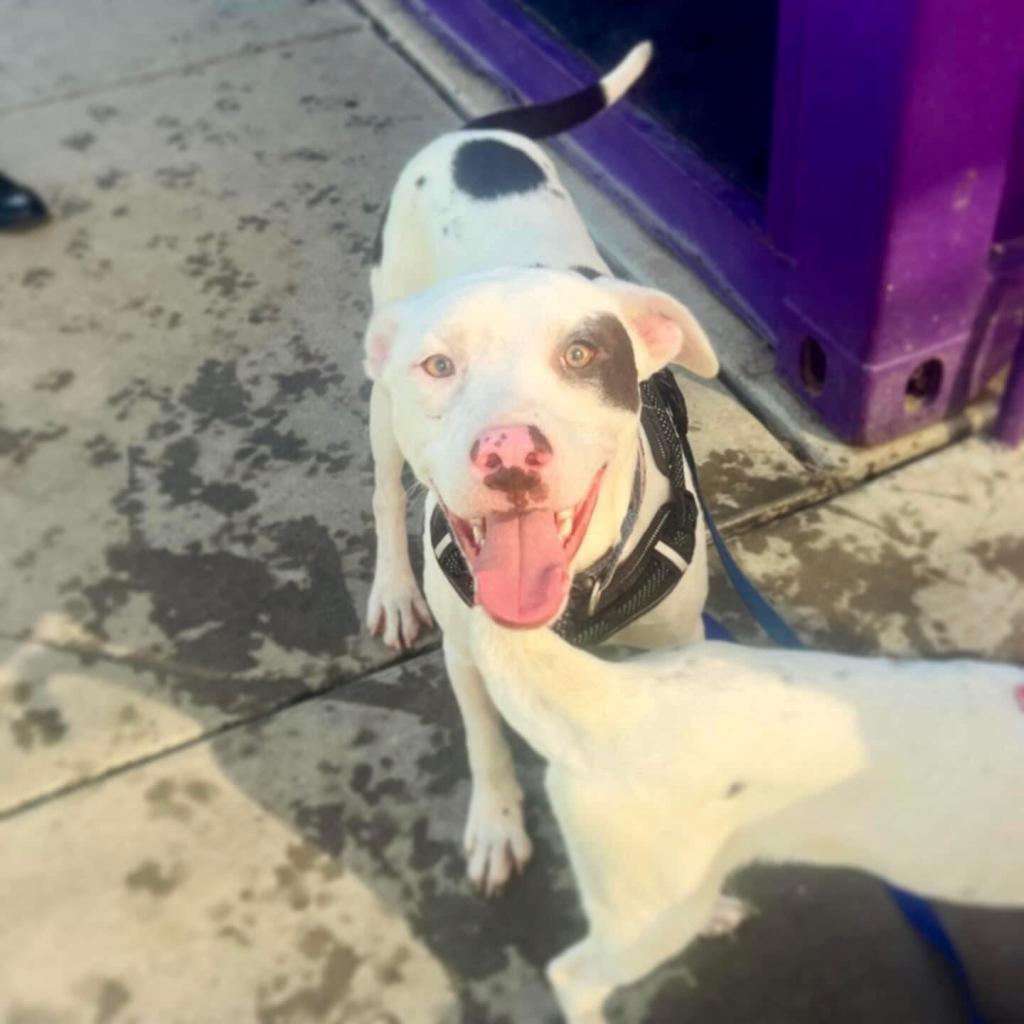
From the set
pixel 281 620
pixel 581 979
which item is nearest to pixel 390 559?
pixel 281 620

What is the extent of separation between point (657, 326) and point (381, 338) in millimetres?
461

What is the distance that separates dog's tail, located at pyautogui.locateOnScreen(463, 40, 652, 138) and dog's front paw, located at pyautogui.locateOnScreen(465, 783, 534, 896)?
65.7 inches

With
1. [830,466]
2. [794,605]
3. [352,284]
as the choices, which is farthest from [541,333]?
[352,284]

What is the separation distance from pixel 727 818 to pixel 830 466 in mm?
1576

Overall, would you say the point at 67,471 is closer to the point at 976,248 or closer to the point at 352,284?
the point at 352,284

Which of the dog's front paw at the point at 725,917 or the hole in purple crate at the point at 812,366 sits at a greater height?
the hole in purple crate at the point at 812,366

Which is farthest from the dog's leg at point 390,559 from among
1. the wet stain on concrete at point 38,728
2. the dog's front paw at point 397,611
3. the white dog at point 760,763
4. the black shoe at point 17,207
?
the black shoe at point 17,207

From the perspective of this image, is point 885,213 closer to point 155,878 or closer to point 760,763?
point 760,763

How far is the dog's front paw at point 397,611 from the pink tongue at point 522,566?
3.44 feet

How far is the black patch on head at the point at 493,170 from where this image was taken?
247 cm

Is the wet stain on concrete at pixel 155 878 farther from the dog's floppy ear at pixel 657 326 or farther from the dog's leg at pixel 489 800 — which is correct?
the dog's floppy ear at pixel 657 326

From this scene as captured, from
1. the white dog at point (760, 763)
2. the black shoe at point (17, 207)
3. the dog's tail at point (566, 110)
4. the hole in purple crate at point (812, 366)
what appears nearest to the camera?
the white dog at point (760, 763)

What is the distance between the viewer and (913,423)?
3.00 m

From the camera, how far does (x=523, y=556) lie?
5.28ft
